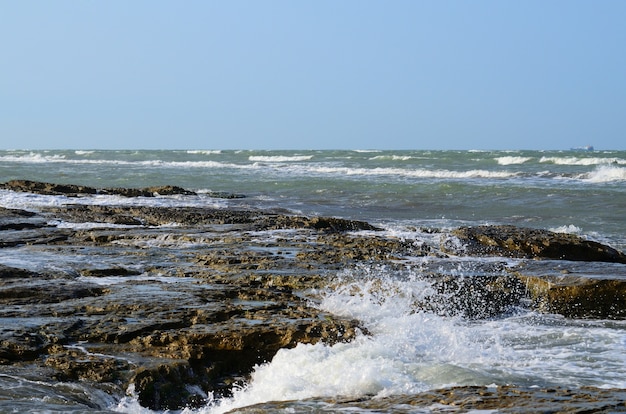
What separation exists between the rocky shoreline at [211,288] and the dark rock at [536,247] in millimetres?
17

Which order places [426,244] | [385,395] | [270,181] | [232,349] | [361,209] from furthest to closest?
[270,181] < [361,209] < [426,244] < [232,349] < [385,395]

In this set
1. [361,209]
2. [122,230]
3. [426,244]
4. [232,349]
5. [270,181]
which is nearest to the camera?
[232,349]

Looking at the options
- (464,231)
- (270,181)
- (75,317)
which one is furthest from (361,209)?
(75,317)

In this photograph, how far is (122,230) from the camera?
11203mm

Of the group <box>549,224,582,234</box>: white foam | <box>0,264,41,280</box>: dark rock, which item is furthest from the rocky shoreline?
<box>549,224,582,234</box>: white foam

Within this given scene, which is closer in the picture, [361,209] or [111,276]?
[111,276]

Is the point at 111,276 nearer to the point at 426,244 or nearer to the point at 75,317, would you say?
the point at 75,317

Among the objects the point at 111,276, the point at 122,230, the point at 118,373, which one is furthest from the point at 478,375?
the point at 122,230

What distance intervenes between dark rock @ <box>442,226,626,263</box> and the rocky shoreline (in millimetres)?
17

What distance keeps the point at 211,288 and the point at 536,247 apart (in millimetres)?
4547

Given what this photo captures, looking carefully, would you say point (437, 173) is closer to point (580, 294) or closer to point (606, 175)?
point (606, 175)

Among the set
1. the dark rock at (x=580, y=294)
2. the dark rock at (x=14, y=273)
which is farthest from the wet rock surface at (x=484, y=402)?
the dark rock at (x=14, y=273)

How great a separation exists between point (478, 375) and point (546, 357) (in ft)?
2.77

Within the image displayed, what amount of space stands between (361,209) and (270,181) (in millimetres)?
12404
